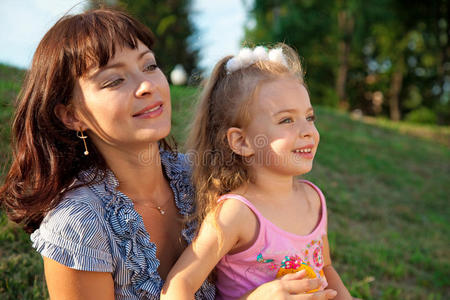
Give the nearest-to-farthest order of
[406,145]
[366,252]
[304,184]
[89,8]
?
[89,8]
[304,184]
[366,252]
[406,145]

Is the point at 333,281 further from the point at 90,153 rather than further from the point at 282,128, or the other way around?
the point at 90,153

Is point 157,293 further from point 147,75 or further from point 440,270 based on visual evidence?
point 440,270

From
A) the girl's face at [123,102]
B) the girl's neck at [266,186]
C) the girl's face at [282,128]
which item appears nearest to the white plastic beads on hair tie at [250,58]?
the girl's face at [282,128]

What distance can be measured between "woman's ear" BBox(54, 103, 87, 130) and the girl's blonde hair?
60 cm

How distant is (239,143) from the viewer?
6.68 feet

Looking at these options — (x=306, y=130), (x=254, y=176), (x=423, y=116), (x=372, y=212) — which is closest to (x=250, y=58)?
(x=306, y=130)

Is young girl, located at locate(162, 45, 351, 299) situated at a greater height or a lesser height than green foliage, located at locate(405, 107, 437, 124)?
greater

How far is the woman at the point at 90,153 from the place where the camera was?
164 cm

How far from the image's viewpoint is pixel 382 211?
5738 millimetres

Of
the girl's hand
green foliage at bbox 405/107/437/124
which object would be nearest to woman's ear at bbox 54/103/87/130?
the girl's hand

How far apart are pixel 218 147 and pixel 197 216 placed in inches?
14.3

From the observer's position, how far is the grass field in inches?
115

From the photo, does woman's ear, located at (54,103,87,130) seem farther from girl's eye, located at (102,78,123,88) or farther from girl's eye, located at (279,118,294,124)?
girl's eye, located at (279,118,294,124)

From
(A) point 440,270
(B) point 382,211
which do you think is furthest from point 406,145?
(A) point 440,270
